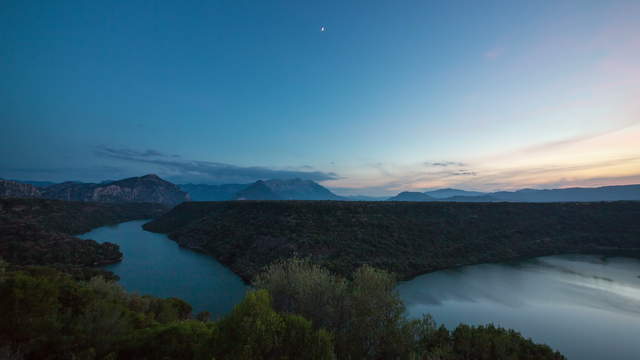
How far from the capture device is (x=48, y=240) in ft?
150

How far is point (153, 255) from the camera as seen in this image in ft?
201

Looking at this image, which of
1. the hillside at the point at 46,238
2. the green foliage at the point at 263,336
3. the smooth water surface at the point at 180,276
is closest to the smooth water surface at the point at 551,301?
the green foliage at the point at 263,336

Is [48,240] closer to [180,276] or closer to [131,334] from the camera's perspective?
[180,276]

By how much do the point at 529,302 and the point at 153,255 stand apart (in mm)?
77720

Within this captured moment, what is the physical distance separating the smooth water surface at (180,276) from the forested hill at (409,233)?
3.16 meters

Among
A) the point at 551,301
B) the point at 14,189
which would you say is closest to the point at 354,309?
the point at 551,301

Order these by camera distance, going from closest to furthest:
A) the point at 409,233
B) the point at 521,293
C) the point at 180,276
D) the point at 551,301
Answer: the point at 551,301 < the point at 521,293 < the point at 180,276 < the point at 409,233

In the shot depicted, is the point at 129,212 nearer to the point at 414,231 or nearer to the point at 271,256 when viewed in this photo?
the point at 271,256

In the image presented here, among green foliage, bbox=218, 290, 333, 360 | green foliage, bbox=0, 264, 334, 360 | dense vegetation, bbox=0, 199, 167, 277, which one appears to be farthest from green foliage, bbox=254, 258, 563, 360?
dense vegetation, bbox=0, 199, 167, 277

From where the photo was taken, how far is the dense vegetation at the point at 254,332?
10523mm

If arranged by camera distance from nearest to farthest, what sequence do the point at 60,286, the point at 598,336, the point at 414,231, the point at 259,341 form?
the point at 259,341 < the point at 60,286 < the point at 598,336 < the point at 414,231

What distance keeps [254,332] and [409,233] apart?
178 feet

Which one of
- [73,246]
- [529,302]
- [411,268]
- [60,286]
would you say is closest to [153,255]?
[73,246]

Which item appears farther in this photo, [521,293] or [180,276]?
[180,276]
